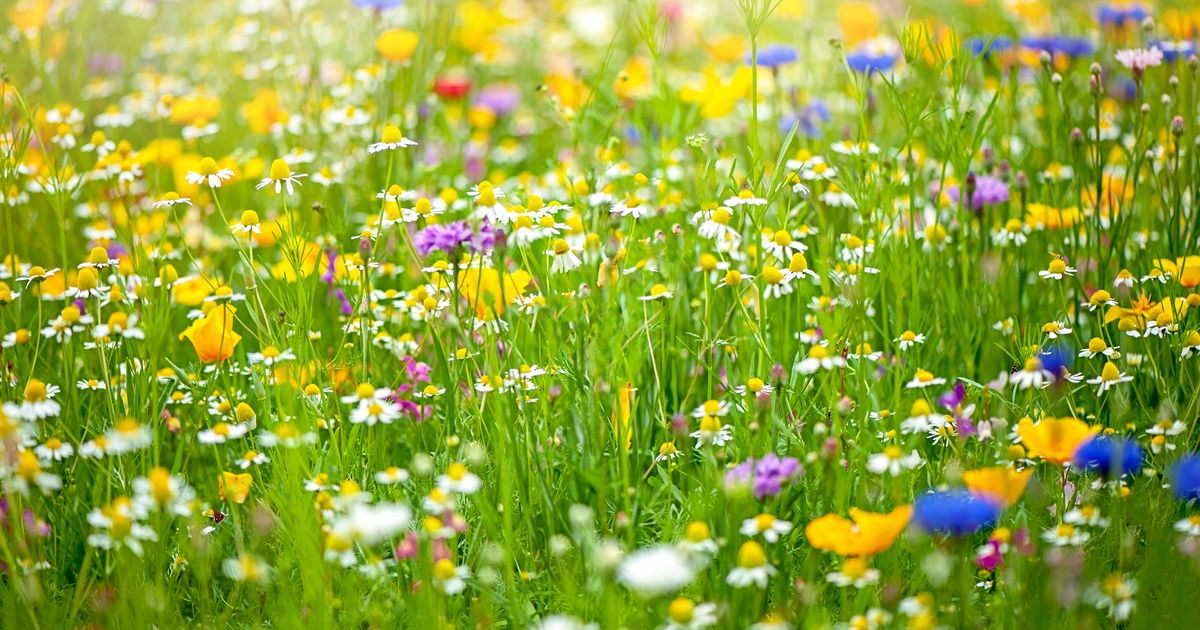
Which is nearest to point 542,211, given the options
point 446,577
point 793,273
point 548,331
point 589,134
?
point 548,331

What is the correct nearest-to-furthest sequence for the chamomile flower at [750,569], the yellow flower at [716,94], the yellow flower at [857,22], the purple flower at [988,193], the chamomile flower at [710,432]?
the chamomile flower at [750,569], the chamomile flower at [710,432], the purple flower at [988,193], the yellow flower at [716,94], the yellow flower at [857,22]

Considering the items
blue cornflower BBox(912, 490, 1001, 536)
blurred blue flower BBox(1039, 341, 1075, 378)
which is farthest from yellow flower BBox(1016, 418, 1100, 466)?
blurred blue flower BBox(1039, 341, 1075, 378)

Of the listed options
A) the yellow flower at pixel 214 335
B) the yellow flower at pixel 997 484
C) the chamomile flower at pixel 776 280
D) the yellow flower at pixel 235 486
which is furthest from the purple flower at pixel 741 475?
the yellow flower at pixel 214 335

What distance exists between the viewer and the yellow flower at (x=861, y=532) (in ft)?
3.73

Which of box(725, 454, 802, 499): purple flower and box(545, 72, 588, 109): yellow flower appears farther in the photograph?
box(545, 72, 588, 109): yellow flower

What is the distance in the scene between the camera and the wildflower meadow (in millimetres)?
1308

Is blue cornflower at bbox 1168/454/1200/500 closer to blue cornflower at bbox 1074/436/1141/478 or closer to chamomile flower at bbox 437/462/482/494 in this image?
blue cornflower at bbox 1074/436/1141/478

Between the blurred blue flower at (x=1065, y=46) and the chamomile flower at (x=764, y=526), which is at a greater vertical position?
the blurred blue flower at (x=1065, y=46)

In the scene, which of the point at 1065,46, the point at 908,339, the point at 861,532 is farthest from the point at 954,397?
the point at 1065,46

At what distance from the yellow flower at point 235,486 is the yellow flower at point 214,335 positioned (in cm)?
23

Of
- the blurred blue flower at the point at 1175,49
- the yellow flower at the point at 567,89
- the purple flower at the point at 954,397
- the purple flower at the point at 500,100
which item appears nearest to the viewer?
the purple flower at the point at 954,397

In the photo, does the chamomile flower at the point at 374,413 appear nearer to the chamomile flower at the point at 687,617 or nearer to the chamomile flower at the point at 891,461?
the chamomile flower at the point at 687,617

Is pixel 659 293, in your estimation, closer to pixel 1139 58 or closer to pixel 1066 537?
pixel 1066 537

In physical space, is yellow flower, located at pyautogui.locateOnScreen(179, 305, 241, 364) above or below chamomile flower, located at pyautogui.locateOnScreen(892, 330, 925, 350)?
above
